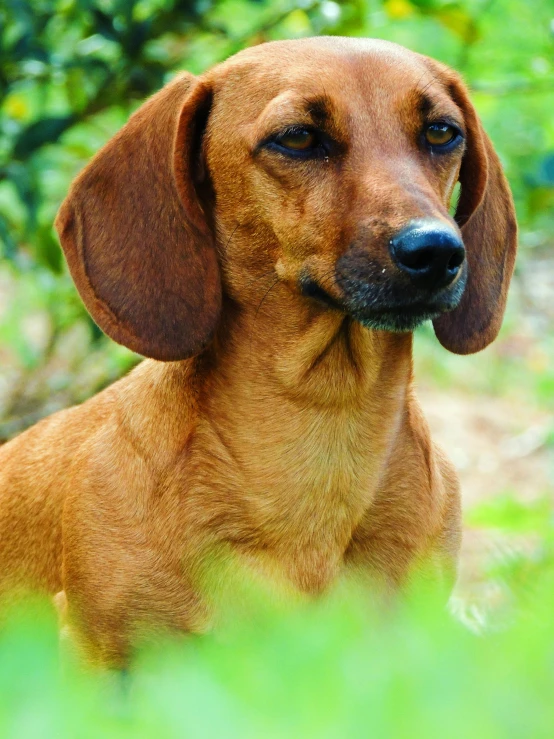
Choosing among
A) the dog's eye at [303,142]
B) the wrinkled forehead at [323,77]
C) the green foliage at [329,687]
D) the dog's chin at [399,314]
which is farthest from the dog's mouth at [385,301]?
the green foliage at [329,687]

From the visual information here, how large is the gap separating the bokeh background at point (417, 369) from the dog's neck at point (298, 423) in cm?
43

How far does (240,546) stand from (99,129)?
2.56 meters

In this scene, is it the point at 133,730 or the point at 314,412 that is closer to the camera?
the point at 133,730

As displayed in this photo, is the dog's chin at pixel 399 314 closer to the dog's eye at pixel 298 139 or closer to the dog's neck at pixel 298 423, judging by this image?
the dog's neck at pixel 298 423

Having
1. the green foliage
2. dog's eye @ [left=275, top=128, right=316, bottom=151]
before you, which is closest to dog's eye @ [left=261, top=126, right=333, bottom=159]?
dog's eye @ [left=275, top=128, right=316, bottom=151]

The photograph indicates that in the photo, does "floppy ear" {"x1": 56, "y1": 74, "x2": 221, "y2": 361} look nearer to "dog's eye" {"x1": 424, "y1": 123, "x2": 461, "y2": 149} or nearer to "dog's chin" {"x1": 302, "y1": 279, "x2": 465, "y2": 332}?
"dog's chin" {"x1": 302, "y1": 279, "x2": 465, "y2": 332}

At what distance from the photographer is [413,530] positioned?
304 cm

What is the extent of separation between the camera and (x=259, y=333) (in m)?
3.06

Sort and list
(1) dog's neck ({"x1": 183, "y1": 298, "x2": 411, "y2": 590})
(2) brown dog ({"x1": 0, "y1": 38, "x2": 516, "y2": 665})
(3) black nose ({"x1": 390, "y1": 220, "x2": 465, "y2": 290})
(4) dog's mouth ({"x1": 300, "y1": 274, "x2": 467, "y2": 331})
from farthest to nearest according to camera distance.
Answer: (1) dog's neck ({"x1": 183, "y1": 298, "x2": 411, "y2": 590}), (2) brown dog ({"x1": 0, "y1": 38, "x2": 516, "y2": 665}), (4) dog's mouth ({"x1": 300, "y1": 274, "x2": 467, "y2": 331}), (3) black nose ({"x1": 390, "y1": 220, "x2": 465, "y2": 290})

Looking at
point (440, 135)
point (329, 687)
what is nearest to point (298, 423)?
point (440, 135)

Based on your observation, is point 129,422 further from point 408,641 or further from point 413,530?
point 408,641

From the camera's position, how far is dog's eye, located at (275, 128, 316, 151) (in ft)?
9.44

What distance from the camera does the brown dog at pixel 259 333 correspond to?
2.83 metres

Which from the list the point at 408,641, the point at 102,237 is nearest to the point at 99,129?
the point at 102,237
